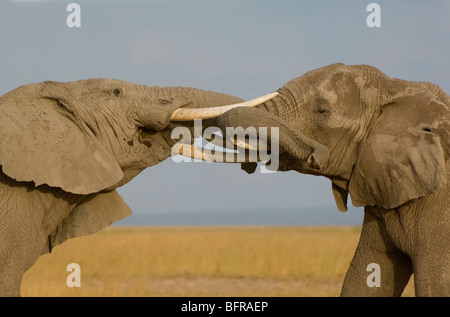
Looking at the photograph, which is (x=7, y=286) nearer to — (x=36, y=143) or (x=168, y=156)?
(x=36, y=143)

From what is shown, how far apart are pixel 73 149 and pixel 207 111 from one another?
120 cm

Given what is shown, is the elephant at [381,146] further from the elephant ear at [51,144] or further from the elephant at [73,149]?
the elephant ear at [51,144]

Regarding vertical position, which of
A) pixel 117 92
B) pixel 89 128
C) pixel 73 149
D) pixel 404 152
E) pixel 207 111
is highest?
pixel 117 92

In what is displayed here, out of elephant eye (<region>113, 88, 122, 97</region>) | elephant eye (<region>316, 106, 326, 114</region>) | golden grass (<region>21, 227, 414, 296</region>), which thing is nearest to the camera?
elephant eye (<region>316, 106, 326, 114</region>)

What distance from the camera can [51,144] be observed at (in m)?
6.92

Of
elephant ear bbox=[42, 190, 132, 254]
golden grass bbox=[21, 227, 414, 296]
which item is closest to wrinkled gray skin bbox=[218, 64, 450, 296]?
elephant ear bbox=[42, 190, 132, 254]

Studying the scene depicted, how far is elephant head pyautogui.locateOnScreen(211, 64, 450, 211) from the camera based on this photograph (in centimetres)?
685

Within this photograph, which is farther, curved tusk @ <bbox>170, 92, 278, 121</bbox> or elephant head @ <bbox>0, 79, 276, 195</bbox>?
curved tusk @ <bbox>170, 92, 278, 121</bbox>

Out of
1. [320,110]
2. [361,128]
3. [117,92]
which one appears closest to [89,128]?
[117,92]

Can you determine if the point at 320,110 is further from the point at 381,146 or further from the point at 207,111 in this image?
the point at 207,111

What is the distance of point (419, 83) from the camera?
720cm

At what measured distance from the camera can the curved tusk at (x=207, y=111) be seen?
7.20m

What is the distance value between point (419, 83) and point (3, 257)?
377cm

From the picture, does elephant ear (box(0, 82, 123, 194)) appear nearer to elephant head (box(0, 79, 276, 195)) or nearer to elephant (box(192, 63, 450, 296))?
elephant head (box(0, 79, 276, 195))
